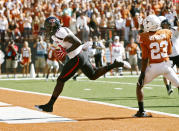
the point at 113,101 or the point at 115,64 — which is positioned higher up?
the point at 115,64

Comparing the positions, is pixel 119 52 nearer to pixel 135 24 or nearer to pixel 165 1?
pixel 135 24

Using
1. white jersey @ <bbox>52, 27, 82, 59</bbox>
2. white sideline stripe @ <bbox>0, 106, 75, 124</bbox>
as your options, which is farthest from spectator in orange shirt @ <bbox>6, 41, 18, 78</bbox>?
white jersey @ <bbox>52, 27, 82, 59</bbox>

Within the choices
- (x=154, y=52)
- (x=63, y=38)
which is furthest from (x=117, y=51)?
(x=154, y=52)

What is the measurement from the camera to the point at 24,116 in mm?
7609

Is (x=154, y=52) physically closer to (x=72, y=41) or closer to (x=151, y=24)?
(x=151, y=24)

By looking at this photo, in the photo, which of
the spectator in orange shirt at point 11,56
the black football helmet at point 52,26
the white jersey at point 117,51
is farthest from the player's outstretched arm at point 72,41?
the spectator in orange shirt at point 11,56

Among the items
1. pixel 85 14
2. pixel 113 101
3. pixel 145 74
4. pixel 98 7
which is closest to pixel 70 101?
pixel 113 101

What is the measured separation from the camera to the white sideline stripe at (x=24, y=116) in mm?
7117

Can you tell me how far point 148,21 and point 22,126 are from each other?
2.74 meters

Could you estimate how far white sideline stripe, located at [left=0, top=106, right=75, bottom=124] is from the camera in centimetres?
712

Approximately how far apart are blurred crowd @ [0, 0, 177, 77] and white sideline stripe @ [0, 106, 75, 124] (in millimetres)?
11986

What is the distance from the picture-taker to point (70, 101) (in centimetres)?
1005

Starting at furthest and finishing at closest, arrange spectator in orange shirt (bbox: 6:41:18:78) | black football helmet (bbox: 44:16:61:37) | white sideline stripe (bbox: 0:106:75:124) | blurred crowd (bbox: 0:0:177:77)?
blurred crowd (bbox: 0:0:177:77)
spectator in orange shirt (bbox: 6:41:18:78)
black football helmet (bbox: 44:16:61:37)
white sideline stripe (bbox: 0:106:75:124)

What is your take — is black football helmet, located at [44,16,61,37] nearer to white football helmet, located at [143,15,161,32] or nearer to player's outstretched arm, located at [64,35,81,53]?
player's outstretched arm, located at [64,35,81,53]
